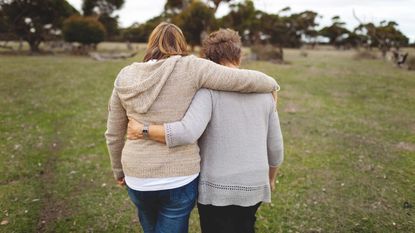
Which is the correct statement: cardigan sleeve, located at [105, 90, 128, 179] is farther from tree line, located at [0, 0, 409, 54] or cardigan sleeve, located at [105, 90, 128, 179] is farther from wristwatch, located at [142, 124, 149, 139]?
tree line, located at [0, 0, 409, 54]

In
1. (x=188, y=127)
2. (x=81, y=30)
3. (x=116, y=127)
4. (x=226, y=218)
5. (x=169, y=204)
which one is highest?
(x=188, y=127)

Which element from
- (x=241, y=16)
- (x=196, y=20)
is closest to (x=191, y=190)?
(x=196, y=20)

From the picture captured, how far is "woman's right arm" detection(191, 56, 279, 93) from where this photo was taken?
267cm

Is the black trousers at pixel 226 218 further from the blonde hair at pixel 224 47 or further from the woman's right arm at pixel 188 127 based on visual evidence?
the blonde hair at pixel 224 47

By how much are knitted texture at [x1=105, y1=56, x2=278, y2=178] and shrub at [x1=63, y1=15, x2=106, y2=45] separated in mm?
32187

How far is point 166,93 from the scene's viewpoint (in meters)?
2.67

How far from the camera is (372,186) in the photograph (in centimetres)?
679

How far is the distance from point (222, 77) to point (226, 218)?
1158mm

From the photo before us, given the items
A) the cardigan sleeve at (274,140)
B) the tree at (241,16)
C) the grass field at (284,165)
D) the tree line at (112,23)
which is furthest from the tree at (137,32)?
the cardigan sleeve at (274,140)

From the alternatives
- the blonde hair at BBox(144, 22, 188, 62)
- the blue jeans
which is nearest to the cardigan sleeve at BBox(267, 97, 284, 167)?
the blue jeans

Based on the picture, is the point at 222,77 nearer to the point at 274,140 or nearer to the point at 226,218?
the point at 274,140

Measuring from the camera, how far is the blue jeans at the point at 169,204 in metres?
2.85

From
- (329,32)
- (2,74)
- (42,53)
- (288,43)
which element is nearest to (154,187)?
(2,74)

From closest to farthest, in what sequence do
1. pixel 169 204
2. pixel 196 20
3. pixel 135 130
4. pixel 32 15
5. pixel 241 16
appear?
pixel 135 130
pixel 169 204
pixel 32 15
pixel 196 20
pixel 241 16
